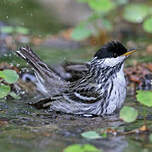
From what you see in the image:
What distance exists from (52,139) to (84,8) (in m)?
8.72

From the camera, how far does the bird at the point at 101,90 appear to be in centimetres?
627

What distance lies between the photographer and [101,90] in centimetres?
633

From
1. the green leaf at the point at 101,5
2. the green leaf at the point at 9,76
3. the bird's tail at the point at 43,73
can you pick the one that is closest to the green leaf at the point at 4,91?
the green leaf at the point at 9,76

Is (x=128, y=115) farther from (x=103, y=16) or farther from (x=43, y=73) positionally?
(x=103, y=16)

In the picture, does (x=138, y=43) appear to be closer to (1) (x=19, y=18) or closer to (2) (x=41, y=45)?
(2) (x=41, y=45)

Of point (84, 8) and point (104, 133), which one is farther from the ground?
point (84, 8)

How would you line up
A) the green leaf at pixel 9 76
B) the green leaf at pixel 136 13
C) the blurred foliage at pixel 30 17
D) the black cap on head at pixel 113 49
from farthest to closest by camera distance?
the blurred foliage at pixel 30 17
the green leaf at pixel 136 13
the black cap on head at pixel 113 49
the green leaf at pixel 9 76

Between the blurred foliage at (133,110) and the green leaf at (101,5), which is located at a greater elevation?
the green leaf at (101,5)

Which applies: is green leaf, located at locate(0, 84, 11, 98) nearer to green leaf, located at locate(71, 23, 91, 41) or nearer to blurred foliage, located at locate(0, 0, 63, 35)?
green leaf, located at locate(71, 23, 91, 41)

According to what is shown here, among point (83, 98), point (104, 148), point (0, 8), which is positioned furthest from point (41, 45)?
point (104, 148)

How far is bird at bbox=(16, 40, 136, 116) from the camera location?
627 centimetres

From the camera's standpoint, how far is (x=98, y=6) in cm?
930

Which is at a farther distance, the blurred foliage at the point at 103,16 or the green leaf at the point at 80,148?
the blurred foliage at the point at 103,16

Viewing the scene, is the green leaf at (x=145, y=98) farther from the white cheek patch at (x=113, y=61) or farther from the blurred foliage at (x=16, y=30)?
the blurred foliage at (x=16, y=30)
